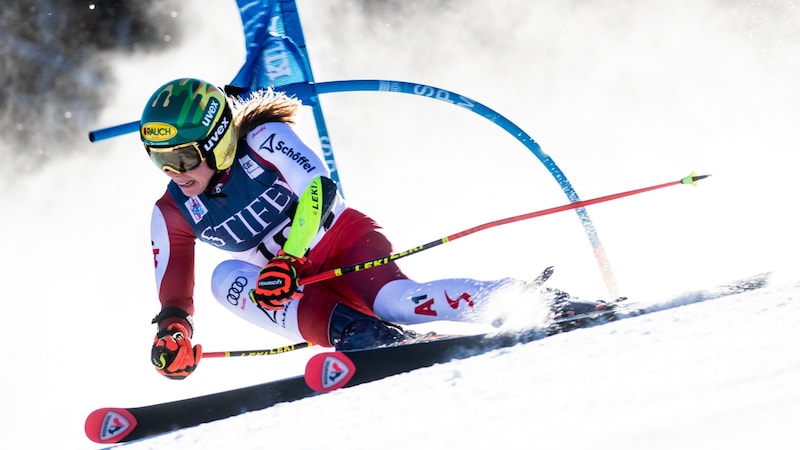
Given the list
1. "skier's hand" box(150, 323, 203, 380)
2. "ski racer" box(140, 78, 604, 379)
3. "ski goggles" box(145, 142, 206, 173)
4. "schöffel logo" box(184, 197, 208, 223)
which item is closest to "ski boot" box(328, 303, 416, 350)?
"ski racer" box(140, 78, 604, 379)

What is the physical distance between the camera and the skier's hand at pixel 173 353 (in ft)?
10.2

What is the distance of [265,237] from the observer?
3365mm

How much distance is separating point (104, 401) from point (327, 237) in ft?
8.72

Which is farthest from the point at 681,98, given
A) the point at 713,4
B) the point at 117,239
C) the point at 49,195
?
the point at 49,195

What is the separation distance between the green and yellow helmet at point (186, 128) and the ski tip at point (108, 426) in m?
0.89

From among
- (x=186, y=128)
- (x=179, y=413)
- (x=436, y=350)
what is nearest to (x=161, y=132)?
(x=186, y=128)

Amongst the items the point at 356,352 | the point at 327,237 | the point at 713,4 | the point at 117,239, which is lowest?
the point at 356,352

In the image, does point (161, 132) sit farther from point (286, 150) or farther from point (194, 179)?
point (286, 150)

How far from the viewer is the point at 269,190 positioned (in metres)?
3.27

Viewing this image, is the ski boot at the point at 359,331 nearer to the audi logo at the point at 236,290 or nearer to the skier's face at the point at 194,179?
the audi logo at the point at 236,290

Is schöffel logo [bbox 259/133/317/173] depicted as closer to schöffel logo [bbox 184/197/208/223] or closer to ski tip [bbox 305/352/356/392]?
schöffel logo [bbox 184/197/208/223]

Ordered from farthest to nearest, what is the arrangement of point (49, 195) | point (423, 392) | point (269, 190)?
1. point (49, 195)
2. point (269, 190)
3. point (423, 392)

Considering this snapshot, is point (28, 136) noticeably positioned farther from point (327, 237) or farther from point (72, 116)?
point (327, 237)

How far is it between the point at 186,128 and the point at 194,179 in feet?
0.70
